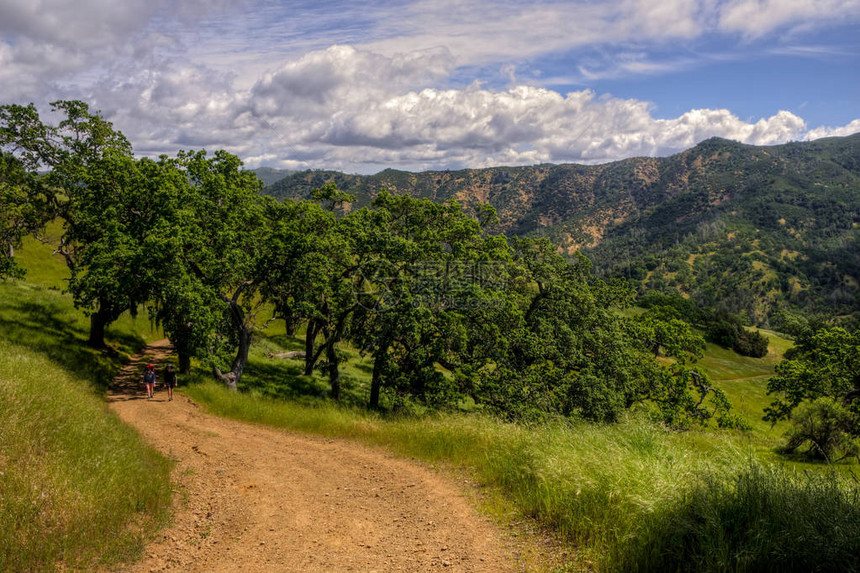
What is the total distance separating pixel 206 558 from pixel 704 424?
29.4m

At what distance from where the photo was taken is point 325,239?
2150 centimetres

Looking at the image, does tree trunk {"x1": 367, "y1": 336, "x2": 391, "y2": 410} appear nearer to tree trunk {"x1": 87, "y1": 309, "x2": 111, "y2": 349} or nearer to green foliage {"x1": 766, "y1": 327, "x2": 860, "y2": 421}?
tree trunk {"x1": 87, "y1": 309, "x2": 111, "y2": 349}

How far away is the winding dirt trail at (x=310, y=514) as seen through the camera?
7801mm

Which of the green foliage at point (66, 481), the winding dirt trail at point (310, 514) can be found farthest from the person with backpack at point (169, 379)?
the green foliage at point (66, 481)

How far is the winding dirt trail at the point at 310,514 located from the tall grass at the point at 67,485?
654 millimetres

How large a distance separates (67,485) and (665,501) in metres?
10.5

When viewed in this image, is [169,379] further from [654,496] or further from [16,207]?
[654,496]

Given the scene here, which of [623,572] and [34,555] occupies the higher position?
[34,555]

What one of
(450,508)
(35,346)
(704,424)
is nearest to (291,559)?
(450,508)

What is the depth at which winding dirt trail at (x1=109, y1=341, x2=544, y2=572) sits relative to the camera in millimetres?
7801

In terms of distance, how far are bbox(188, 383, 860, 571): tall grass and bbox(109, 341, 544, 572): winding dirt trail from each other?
1.37m

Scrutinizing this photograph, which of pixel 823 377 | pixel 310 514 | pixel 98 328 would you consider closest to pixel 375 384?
pixel 310 514

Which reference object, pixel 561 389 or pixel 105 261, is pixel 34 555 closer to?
pixel 105 261

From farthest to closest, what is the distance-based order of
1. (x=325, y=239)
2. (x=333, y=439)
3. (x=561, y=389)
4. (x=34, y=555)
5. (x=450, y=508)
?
(x=561, y=389) < (x=325, y=239) < (x=333, y=439) < (x=450, y=508) < (x=34, y=555)
